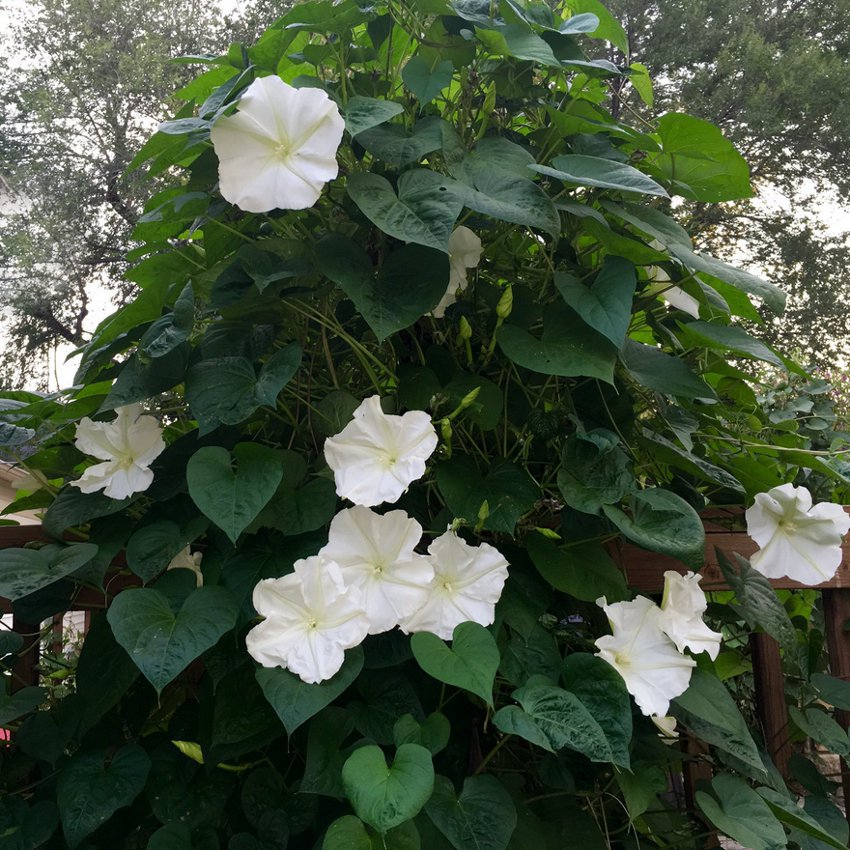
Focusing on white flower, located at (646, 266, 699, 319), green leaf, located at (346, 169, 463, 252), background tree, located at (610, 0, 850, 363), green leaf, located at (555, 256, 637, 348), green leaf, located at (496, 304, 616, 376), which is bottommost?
background tree, located at (610, 0, 850, 363)

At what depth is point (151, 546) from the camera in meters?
0.96

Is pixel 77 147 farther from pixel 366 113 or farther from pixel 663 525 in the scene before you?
pixel 663 525

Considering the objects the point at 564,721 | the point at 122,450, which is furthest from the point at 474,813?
the point at 122,450

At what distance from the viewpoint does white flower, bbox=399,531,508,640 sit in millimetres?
905

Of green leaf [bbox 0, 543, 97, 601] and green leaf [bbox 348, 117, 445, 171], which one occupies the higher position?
green leaf [bbox 348, 117, 445, 171]

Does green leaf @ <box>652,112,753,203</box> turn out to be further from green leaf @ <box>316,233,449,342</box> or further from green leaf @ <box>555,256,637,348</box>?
green leaf @ <box>316,233,449,342</box>

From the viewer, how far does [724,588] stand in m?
1.30

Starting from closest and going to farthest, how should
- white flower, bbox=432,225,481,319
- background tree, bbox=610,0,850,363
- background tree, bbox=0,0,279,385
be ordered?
1. white flower, bbox=432,225,481,319
2. background tree, bbox=610,0,850,363
3. background tree, bbox=0,0,279,385

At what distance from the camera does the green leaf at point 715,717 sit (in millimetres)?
952

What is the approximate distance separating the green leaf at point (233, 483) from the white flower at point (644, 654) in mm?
399

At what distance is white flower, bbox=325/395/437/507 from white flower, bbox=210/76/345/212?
0.80 feet

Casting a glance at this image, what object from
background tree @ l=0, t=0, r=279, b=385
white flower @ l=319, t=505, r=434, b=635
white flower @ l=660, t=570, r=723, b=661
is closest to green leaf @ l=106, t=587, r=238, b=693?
white flower @ l=319, t=505, r=434, b=635

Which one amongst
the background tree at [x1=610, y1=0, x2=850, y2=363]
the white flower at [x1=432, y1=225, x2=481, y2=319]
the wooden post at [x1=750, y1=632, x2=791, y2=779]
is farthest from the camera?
the background tree at [x1=610, y1=0, x2=850, y2=363]

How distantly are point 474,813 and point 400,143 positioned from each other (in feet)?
2.38
